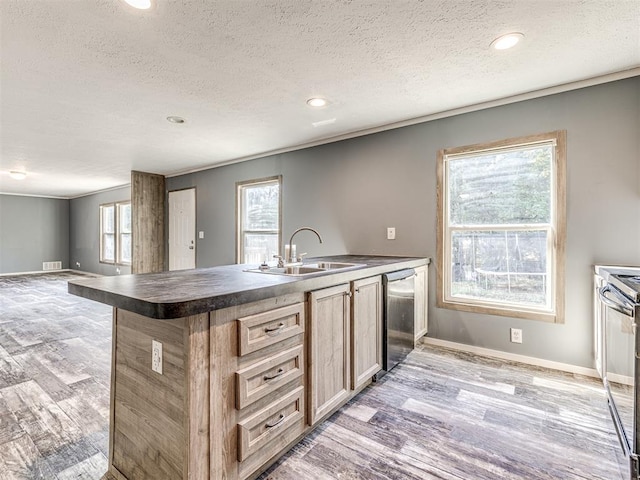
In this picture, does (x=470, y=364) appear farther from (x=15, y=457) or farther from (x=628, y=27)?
(x=15, y=457)

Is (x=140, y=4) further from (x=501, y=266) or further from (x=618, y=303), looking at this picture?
(x=501, y=266)

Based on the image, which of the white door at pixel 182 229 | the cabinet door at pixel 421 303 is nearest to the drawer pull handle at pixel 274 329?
the cabinet door at pixel 421 303

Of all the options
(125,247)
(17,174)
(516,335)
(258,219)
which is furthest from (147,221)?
(516,335)

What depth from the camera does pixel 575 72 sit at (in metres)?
2.40

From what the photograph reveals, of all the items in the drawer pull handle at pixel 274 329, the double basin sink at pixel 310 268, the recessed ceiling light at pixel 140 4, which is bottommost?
the drawer pull handle at pixel 274 329

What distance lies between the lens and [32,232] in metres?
8.90

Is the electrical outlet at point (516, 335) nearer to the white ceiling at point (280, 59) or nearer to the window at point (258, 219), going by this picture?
the white ceiling at point (280, 59)

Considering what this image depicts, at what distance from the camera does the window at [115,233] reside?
7.72 meters

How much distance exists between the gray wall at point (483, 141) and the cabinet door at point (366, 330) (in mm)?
1112

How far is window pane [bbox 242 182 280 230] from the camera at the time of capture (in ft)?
15.3

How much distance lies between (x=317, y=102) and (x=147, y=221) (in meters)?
4.53

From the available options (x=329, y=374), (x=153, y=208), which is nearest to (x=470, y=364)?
(x=329, y=374)

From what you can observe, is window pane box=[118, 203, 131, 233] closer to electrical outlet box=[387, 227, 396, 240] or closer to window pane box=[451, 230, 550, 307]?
electrical outlet box=[387, 227, 396, 240]

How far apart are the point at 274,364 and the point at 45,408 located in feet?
5.65
